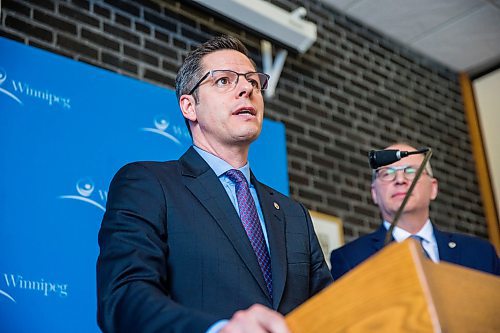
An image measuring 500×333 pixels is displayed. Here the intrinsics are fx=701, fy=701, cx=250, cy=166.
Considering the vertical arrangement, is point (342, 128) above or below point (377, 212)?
above

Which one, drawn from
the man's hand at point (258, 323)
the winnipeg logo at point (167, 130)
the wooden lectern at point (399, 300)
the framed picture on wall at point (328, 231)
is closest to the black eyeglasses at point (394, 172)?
the framed picture on wall at point (328, 231)

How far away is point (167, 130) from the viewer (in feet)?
11.1

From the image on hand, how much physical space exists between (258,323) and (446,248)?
7.24 ft

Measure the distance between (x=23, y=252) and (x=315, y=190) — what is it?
188 centimetres

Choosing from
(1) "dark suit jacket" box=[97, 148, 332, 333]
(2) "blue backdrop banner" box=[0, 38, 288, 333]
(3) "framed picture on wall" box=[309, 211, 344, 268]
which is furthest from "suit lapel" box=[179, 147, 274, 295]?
(3) "framed picture on wall" box=[309, 211, 344, 268]

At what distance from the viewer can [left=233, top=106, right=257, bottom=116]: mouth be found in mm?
2074

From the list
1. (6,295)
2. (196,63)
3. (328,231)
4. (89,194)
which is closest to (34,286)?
(6,295)

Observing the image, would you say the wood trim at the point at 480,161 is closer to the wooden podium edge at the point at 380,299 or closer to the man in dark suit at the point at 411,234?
the man in dark suit at the point at 411,234

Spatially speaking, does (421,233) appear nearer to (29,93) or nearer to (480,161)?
(29,93)

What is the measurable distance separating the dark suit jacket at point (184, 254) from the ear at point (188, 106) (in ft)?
0.72

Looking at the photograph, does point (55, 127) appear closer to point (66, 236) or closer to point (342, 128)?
point (66, 236)

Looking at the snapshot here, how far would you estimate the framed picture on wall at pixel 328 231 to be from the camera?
3.89m

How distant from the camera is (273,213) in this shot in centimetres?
197

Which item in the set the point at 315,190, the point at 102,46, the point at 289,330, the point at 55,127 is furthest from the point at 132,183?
the point at 315,190
